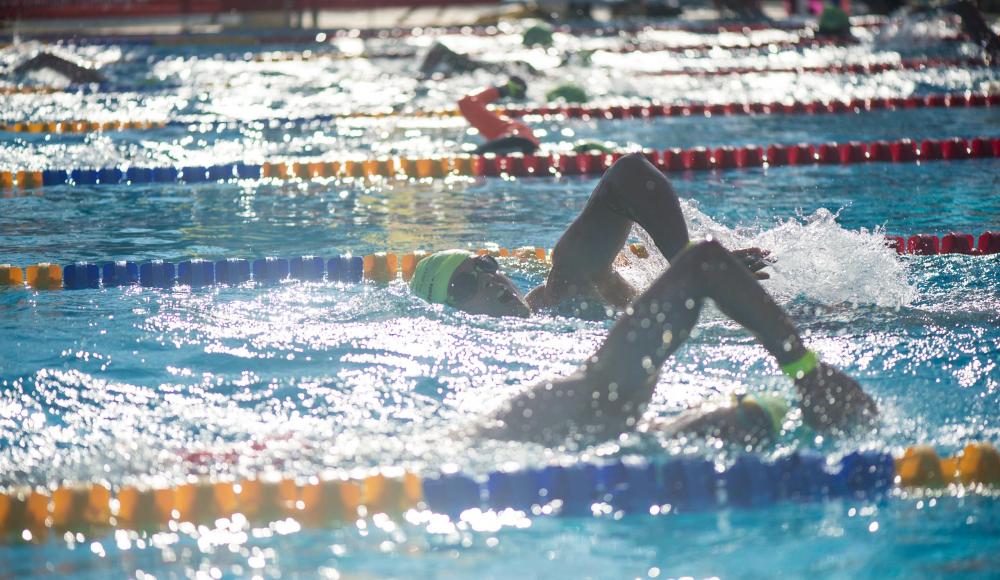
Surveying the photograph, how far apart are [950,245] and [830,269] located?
1163 millimetres

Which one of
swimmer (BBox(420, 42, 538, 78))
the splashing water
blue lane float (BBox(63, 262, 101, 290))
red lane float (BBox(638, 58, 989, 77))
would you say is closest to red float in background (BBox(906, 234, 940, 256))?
the splashing water

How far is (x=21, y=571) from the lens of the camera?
276 cm

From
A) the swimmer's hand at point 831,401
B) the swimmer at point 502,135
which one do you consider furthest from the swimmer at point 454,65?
the swimmer's hand at point 831,401

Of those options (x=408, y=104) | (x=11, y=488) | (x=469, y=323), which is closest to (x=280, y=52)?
(x=408, y=104)

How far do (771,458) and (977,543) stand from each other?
0.52 metres

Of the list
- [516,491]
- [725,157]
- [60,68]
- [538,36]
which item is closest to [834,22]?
[538,36]

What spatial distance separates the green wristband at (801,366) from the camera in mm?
3201

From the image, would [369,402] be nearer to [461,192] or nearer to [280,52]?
[461,192]

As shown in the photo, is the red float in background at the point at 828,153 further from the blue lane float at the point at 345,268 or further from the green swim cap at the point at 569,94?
the blue lane float at the point at 345,268

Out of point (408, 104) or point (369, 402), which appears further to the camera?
point (408, 104)

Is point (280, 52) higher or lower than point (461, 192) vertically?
higher

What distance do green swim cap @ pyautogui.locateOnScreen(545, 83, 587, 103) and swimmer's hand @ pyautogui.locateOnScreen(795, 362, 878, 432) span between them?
7615 millimetres

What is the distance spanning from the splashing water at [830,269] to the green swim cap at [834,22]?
11.8 meters

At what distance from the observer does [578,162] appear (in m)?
7.82
